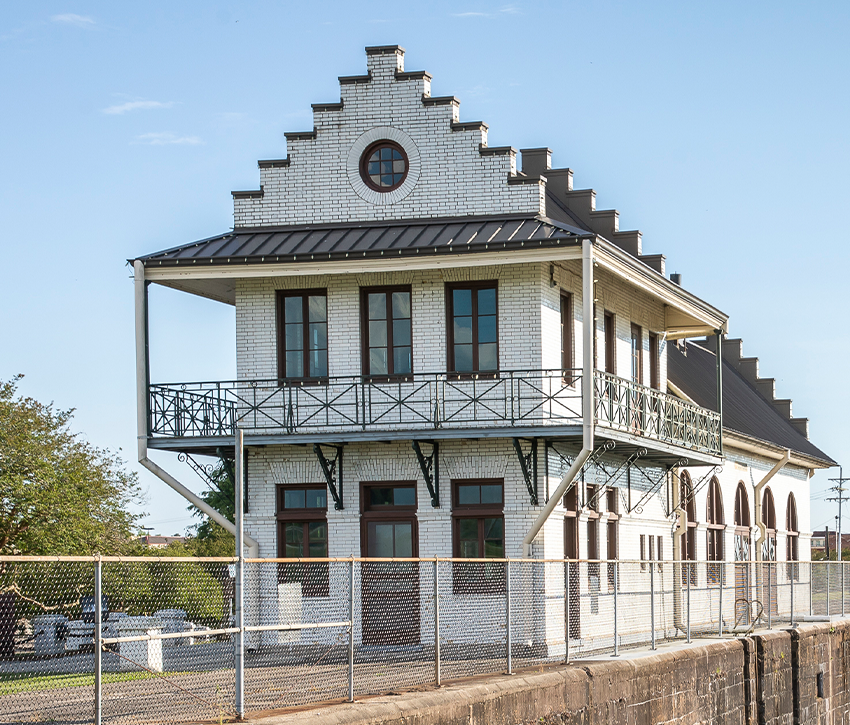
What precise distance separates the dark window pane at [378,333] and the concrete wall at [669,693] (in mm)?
7099

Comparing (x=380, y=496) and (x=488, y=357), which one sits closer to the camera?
(x=488, y=357)

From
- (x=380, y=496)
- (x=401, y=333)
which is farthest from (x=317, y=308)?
(x=380, y=496)

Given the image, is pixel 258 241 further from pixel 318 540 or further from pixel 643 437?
pixel 643 437

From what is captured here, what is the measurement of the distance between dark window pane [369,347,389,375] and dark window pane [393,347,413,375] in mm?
166

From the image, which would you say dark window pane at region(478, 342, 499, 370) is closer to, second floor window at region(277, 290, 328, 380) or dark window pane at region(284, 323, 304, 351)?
second floor window at region(277, 290, 328, 380)

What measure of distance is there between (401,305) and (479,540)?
4.10 metres

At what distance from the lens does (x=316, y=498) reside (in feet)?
78.0

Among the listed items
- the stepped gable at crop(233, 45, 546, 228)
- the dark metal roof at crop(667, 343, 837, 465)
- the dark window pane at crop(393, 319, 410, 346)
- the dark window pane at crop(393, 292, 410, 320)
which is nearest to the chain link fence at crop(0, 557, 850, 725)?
the dark window pane at crop(393, 319, 410, 346)

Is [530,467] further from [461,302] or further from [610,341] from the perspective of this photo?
[610,341]

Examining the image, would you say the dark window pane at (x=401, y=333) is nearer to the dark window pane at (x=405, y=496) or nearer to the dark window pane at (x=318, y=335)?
the dark window pane at (x=318, y=335)

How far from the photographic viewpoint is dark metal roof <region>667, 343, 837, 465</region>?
35369mm

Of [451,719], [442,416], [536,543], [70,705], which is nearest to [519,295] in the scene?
[442,416]

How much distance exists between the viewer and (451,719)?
1417cm

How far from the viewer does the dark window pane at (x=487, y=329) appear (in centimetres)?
2316
